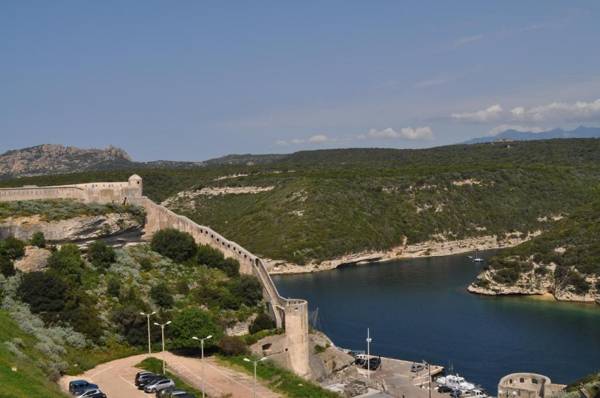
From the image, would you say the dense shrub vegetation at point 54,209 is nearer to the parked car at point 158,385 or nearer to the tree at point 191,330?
the tree at point 191,330

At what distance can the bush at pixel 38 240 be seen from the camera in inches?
1508

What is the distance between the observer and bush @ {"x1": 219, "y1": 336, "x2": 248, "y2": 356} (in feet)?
113

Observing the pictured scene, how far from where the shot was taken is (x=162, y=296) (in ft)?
125

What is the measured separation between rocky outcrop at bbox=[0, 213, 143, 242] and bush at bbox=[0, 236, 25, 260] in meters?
1.44

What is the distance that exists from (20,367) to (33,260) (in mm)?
15823

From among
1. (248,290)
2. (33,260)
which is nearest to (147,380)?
(33,260)

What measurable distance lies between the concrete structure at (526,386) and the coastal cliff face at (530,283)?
33030 millimetres

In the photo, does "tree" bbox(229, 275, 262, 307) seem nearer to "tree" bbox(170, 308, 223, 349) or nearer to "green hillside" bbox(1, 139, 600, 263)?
"tree" bbox(170, 308, 223, 349)

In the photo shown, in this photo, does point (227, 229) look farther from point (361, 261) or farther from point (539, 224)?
point (539, 224)

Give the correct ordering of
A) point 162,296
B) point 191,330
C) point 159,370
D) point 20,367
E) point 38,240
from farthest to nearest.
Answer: point 38,240, point 162,296, point 191,330, point 159,370, point 20,367

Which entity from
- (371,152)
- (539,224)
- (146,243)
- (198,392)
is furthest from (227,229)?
(371,152)

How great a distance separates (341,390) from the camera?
122ft

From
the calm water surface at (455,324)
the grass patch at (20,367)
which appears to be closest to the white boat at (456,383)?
the calm water surface at (455,324)

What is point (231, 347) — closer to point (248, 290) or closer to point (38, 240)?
point (248, 290)
